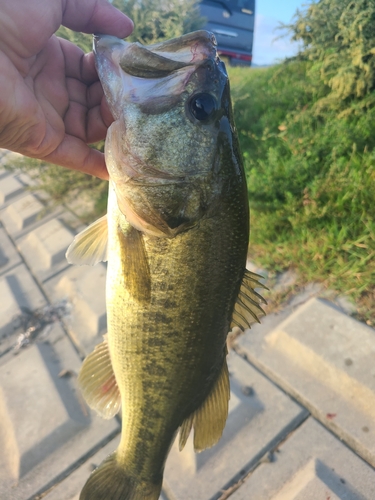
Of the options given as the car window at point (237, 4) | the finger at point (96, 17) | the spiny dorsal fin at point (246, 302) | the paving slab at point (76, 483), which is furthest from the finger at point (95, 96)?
the car window at point (237, 4)

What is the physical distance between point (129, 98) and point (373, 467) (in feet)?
6.88

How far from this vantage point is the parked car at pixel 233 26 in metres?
9.75

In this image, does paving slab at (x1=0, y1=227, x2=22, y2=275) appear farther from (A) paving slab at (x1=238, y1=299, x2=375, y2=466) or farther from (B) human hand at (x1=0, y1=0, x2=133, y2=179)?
(A) paving slab at (x1=238, y1=299, x2=375, y2=466)

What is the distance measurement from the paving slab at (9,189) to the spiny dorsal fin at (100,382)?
4373mm

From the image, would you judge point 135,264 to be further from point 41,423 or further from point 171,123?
point 41,423

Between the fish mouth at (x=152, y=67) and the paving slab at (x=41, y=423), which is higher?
the fish mouth at (x=152, y=67)

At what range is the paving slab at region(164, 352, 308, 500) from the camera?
1982mm

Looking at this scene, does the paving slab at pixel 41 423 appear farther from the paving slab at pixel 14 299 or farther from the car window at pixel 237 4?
the car window at pixel 237 4

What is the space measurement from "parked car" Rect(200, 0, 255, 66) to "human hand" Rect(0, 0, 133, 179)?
9.04 metres

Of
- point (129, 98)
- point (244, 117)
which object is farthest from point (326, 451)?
point (244, 117)

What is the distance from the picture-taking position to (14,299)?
11.1ft

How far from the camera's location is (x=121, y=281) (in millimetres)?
1443

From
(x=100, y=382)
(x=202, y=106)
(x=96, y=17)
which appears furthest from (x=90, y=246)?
(x=96, y=17)

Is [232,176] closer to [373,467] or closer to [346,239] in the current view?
[373,467]
